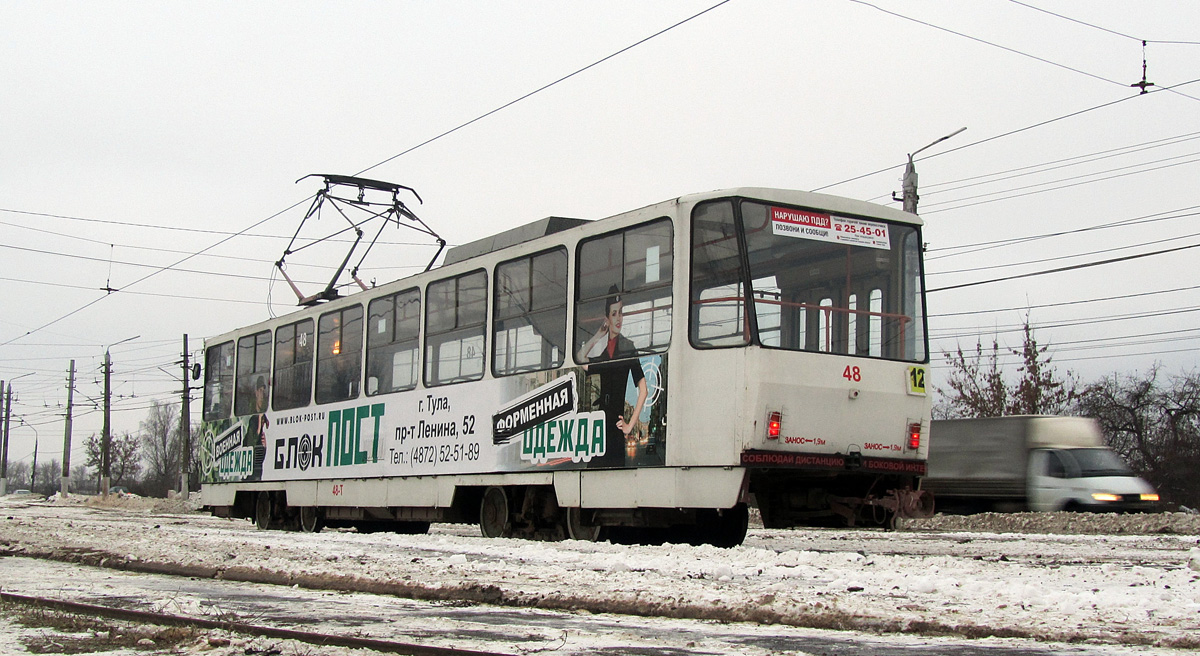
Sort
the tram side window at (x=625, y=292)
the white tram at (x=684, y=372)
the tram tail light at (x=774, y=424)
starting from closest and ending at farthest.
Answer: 1. the tram tail light at (x=774, y=424)
2. the white tram at (x=684, y=372)
3. the tram side window at (x=625, y=292)

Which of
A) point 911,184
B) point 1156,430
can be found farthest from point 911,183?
point 1156,430

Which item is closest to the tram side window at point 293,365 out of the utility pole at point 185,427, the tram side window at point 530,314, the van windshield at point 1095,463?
the tram side window at point 530,314

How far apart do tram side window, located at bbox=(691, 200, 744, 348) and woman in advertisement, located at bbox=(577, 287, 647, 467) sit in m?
0.87

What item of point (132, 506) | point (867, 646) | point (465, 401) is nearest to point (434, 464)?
point (465, 401)

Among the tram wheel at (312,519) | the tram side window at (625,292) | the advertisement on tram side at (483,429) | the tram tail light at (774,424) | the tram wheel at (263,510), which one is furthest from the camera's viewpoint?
the tram wheel at (263,510)

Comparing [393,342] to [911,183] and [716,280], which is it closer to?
[716,280]

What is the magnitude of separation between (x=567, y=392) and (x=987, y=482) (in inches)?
590

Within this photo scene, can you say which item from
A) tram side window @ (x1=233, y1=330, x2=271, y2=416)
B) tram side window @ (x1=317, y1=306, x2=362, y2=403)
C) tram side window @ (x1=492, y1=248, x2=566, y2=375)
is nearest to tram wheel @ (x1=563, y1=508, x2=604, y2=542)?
tram side window @ (x1=492, y1=248, x2=566, y2=375)

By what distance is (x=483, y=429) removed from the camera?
1402 centimetres

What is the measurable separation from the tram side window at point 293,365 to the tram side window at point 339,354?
0.42 m

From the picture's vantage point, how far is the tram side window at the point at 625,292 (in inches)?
454

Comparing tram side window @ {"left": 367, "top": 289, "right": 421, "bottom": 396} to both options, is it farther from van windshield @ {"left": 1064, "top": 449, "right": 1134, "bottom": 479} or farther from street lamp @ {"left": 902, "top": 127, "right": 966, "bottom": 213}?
van windshield @ {"left": 1064, "top": 449, "right": 1134, "bottom": 479}

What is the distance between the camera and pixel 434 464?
15.1m

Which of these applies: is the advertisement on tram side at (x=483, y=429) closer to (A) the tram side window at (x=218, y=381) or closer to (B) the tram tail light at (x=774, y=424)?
(B) the tram tail light at (x=774, y=424)
